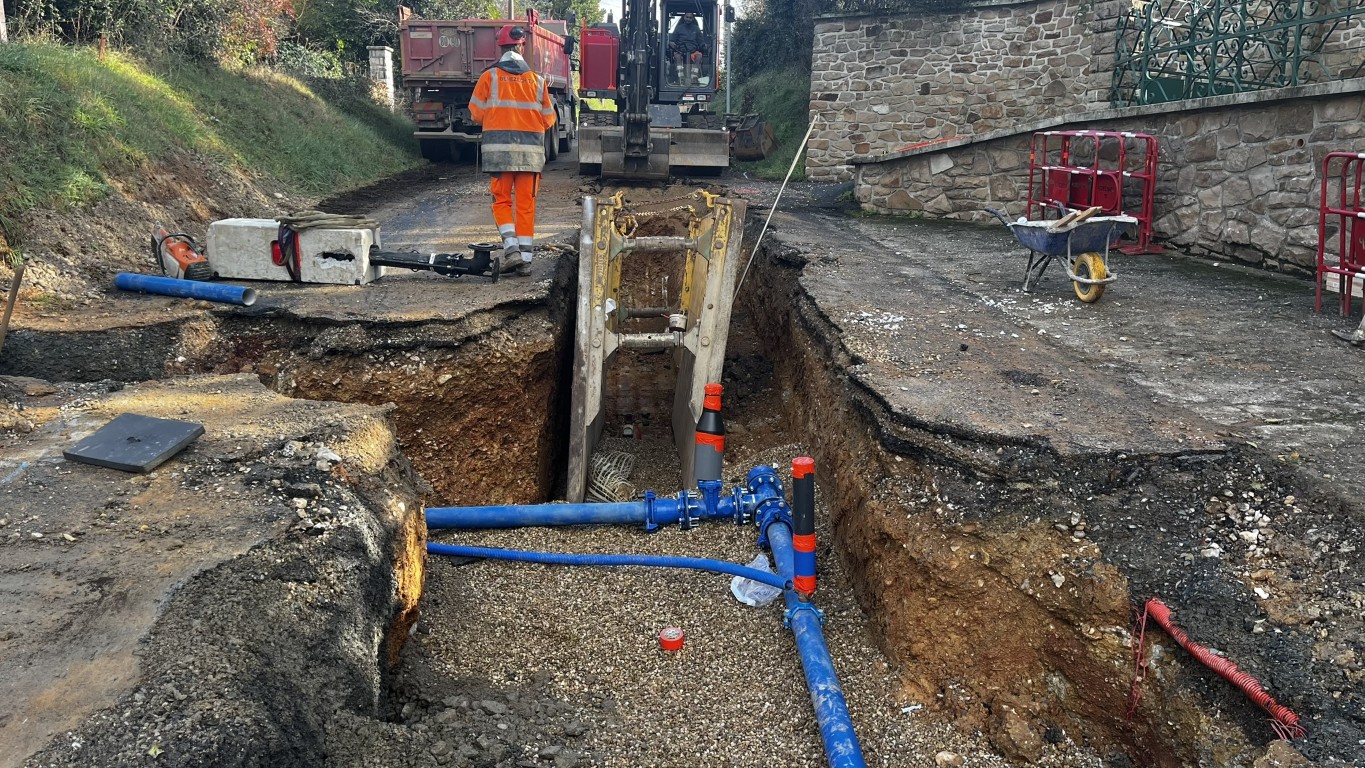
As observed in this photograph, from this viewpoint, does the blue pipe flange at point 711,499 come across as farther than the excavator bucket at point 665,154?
No

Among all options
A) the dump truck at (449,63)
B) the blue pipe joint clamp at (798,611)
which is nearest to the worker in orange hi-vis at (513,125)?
the blue pipe joint clamp at (798,611)

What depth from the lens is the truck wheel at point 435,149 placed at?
1900 cm

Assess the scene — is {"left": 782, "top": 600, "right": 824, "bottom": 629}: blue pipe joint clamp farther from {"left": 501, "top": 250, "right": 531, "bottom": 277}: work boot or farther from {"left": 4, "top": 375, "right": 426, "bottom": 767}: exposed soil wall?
{"left": 501, "top": 250, "right": 531, "bottom": 277}: work boot

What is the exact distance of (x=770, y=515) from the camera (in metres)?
5.08

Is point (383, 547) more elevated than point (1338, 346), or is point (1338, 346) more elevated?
point (1338, 346)

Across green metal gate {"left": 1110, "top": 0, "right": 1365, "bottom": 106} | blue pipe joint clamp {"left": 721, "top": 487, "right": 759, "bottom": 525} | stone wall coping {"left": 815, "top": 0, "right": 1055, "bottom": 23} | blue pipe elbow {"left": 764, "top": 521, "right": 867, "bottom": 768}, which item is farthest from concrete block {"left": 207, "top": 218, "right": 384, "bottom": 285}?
stone wall coping {"left": 815, "top": 0, "right": 1055, "bottom": 23}

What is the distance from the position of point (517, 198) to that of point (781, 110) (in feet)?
46.1

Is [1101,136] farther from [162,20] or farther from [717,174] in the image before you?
[162,20]

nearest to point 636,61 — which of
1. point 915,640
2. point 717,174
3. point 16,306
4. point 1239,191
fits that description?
point 717,174

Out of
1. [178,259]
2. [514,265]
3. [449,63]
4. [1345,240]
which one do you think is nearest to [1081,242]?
[1345,240]

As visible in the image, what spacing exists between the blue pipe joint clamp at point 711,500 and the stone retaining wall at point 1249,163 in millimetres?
5177

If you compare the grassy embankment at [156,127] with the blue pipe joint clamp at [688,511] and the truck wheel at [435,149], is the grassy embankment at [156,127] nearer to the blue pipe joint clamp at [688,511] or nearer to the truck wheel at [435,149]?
the truck wheel at [435,149]

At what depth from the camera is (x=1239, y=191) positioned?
818 centimetres

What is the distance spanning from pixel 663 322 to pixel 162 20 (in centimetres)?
990
